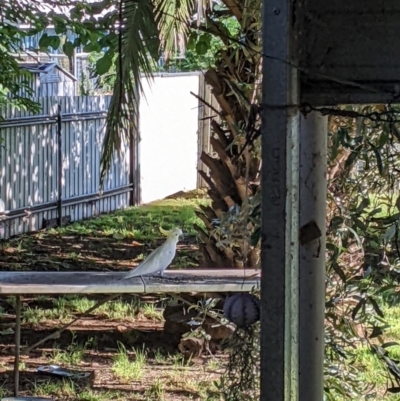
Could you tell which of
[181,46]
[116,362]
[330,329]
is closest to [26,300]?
[116,362]

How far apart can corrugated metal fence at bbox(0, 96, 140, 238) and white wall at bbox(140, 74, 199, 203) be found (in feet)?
1.65

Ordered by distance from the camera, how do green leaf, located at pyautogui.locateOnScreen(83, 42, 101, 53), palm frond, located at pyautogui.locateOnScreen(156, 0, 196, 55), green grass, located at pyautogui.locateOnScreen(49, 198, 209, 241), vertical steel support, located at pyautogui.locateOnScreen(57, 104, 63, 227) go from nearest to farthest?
palm frond, located at pyautogui.locateOnScreen(156, 0, 196, 55) < green leaf, located at pyautogui.locateOnScreen(83, 42, 101, 53) < green grass, located at pyautogui.locateOnScreen(49, 198, 209, 241) < vertical steel support, located at pyautogui.locateOnScreen(57, 104, 63, 227)

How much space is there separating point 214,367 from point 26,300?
2620 mm

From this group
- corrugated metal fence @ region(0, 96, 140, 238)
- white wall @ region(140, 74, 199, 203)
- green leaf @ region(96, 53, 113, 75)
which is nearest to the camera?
green leaf @ region(96, 53, 113, 75)

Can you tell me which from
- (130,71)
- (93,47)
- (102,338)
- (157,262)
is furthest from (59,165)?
(130,71)

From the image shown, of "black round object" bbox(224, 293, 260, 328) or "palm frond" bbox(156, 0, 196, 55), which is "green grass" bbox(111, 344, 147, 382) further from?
"black round object" bbox(224, 293, 260, 328)

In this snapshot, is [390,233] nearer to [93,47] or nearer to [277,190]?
[277,190]

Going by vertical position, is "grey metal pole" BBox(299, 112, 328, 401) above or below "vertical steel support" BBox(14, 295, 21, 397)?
above

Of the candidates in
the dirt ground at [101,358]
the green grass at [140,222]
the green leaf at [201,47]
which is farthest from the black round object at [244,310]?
the green grass at [140,222]

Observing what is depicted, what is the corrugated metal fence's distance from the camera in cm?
1056

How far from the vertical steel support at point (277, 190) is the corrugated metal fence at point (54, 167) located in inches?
335

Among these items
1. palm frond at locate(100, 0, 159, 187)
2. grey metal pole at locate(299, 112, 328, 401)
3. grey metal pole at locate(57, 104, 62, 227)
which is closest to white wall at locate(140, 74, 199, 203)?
grey metal pole at locate(57, 104, 62, 227)

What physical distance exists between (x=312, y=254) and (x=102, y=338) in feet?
15.9

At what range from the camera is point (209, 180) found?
5.95 meters
